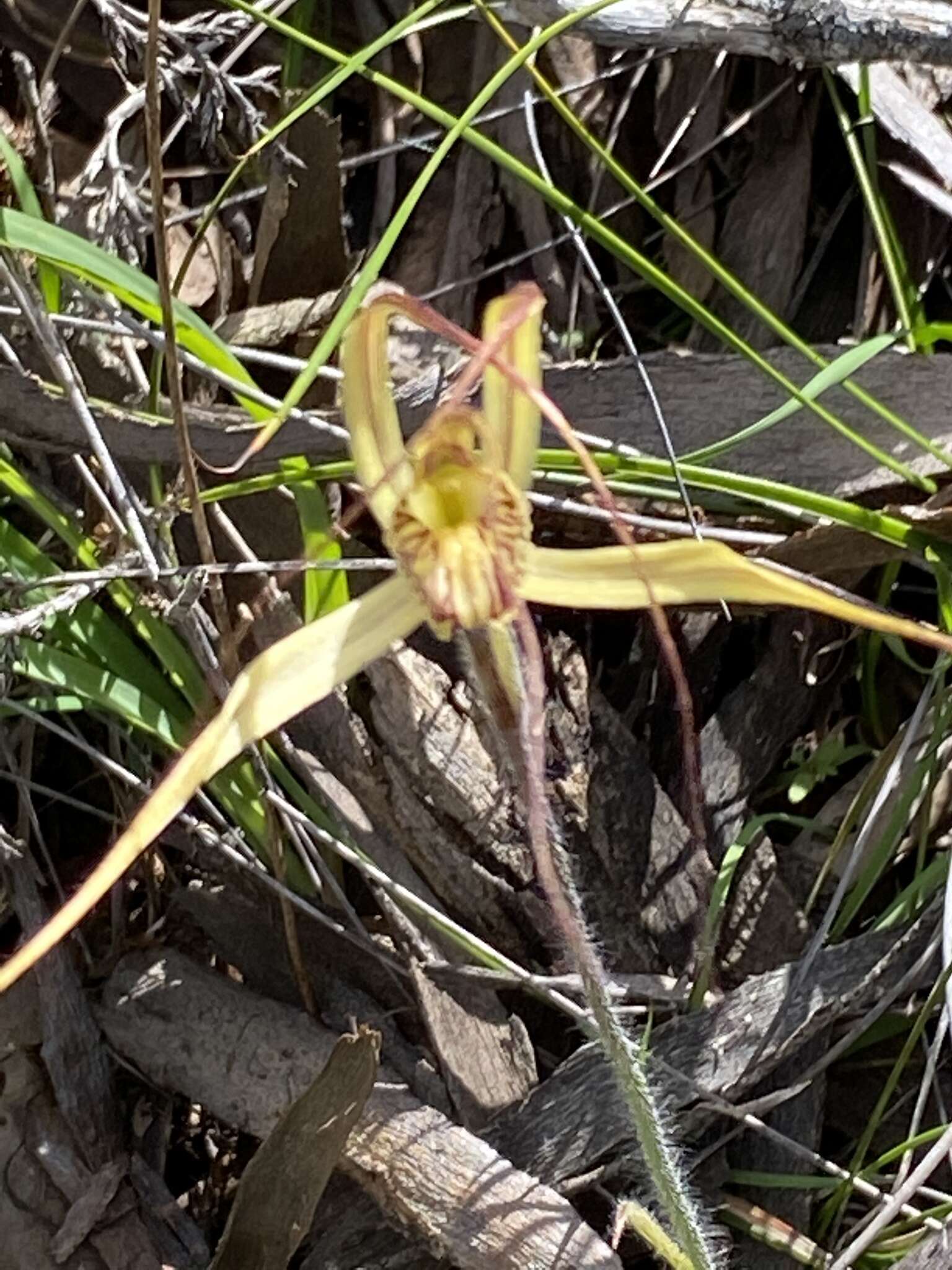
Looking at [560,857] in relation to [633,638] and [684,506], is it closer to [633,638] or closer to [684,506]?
[684,506]

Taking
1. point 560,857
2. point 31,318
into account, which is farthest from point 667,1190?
point 31,318

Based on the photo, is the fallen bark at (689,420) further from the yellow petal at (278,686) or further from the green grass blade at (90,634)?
the yellow petal at (278,686)

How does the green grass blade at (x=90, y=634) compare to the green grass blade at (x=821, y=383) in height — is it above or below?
below

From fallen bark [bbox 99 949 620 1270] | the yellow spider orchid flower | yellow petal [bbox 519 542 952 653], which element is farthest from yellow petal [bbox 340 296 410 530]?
fallen bark [bbox 99 949 620 1270]

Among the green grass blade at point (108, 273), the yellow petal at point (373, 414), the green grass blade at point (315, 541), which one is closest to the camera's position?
the yellow petal at point (373, 414)

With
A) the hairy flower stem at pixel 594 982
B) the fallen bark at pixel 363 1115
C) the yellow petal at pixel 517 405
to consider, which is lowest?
A: the fallen bark at pixel 363 1115

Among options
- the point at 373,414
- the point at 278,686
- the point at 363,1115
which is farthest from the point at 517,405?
the point at 363,1115

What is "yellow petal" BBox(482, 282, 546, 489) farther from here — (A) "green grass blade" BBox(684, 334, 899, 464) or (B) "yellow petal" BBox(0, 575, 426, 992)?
(A) "green grass blade" BBox(684, 334, 899, 464)

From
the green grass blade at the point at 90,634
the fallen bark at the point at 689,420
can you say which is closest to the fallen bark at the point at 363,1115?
the green grass blade at the point at 90,634
